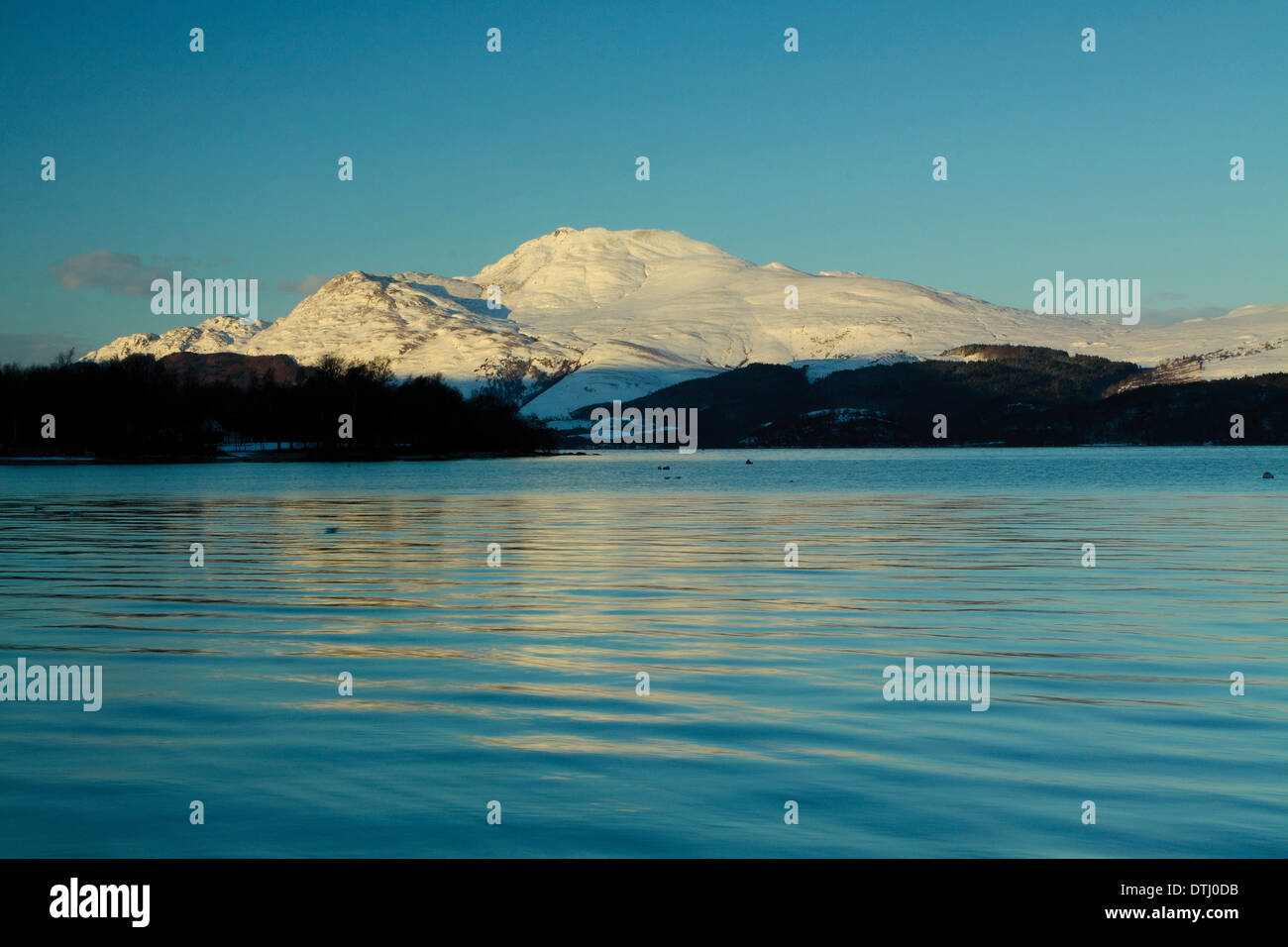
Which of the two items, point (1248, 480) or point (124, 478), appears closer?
point (1248, 480)

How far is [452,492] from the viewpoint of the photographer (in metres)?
96.3

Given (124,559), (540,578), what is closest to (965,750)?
(540,578)

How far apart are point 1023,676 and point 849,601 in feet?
29.9

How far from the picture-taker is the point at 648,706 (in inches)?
646

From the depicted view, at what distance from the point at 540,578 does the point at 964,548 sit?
50.7ft

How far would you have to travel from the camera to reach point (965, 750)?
1399 centimetres

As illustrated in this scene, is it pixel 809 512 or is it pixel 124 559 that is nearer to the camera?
pixel 124 559

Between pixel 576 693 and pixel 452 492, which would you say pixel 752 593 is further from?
pixel 452 492

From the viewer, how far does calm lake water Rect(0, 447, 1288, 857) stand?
11281mm

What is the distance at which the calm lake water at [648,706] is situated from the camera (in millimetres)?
→ 11281
